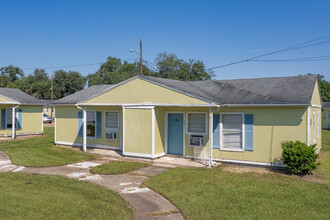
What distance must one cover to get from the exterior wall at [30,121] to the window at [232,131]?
1598 centimetres

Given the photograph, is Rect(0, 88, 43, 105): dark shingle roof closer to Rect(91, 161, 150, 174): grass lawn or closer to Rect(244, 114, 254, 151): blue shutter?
Rect(91, 161, 150, 174): grass lawn

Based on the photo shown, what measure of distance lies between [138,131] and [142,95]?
5.13ft

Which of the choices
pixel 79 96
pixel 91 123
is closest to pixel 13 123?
pixel 79 96

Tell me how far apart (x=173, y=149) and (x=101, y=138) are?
430cm

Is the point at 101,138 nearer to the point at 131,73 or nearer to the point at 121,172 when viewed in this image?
the point at 121,172

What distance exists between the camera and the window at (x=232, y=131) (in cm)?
1118

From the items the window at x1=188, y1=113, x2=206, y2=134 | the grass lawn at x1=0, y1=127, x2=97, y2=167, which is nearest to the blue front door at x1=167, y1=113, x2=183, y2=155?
the window at x1=188, y1=113, x2=206, y2=134

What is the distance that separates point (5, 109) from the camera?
20344mm

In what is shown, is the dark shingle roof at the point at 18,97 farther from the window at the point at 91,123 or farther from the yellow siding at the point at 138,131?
the yellow siding at the point at 138,131

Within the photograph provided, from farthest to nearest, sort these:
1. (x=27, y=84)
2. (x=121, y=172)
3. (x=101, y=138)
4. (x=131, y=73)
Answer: (x=27, y=84) → (x=131, y=73) → (x=101, y=138) → (x=121, y=172)

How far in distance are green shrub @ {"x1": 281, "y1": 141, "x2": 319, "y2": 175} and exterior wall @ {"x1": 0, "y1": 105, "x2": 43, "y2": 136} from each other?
18.5m

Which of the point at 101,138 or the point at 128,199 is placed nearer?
the point at 128,199

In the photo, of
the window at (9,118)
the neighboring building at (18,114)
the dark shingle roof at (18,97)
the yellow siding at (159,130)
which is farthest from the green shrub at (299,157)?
the window at (9,118)

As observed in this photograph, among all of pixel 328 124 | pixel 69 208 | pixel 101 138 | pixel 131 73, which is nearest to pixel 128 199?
pixel 69 208
